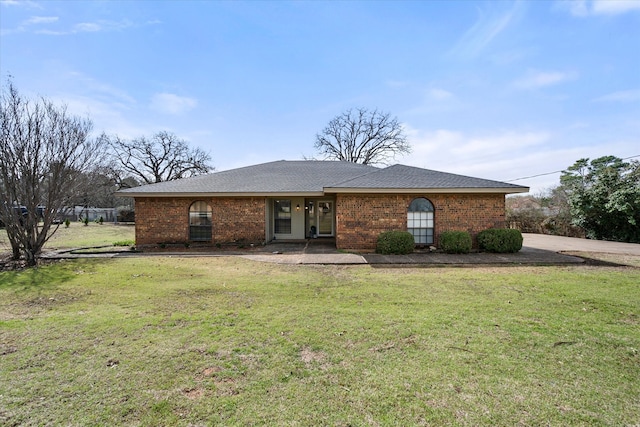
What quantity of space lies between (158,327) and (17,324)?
2.14 metres

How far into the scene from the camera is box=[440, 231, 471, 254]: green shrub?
10.9 m

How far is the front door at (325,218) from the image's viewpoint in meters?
15.5

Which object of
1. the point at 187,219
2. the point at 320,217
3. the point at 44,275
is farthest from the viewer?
the point at 320,217

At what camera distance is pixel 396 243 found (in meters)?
10.7

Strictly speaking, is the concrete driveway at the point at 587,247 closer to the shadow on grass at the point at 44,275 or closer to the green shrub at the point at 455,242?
the green shrub at the point at 455,242

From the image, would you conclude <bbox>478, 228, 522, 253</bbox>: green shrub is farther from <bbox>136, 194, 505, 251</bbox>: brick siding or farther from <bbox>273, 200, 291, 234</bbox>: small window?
<bbox>273, 200, 291, 234</bbox>: small window

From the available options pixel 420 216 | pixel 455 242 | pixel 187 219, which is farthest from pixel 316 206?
pixel 455 242

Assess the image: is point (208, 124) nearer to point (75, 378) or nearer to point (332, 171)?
point (332, 171)

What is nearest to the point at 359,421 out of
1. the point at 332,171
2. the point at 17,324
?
the point at 17,324

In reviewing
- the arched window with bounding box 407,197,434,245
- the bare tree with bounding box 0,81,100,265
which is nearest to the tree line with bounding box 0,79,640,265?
the bare tree with bounding box 0,81,100,265

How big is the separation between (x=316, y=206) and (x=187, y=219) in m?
6.12

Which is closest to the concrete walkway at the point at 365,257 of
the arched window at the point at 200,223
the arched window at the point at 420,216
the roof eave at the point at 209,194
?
the arched window at the point at 420,216

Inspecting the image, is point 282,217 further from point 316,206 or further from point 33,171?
point 33,171

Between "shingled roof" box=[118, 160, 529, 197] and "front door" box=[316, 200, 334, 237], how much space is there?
1396mm
